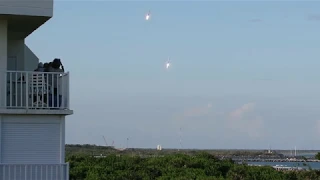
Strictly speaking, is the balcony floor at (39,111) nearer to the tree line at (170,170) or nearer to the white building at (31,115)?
the white building at (31,115)

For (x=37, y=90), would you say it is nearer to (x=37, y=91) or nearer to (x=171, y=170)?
(x=37, y=91)

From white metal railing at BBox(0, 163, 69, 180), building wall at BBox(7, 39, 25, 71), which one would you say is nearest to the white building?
white metal railing at BBox(0, 163, 69, 180)

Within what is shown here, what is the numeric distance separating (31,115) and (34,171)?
139 cm

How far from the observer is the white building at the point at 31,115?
18281 mm

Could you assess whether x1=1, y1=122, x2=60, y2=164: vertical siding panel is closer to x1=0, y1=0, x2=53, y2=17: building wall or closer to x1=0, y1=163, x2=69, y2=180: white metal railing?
x1=0, y1=163, x2=69, y2=180: white metal railing

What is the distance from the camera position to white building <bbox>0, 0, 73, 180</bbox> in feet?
60.0

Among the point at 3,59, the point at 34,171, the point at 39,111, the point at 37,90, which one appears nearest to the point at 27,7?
the point at 3,59

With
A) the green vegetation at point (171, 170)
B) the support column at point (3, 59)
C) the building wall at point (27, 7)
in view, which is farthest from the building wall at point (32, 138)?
the green vegetation at point (171, 170)

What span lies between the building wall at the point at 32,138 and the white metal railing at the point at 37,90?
1.06 feet

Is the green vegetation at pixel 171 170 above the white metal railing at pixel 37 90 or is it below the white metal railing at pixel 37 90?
below

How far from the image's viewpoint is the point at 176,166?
125 feet

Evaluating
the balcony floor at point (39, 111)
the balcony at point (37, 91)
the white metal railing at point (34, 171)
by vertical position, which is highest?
the balcony at point (37, 91)

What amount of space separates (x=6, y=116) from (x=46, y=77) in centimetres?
137

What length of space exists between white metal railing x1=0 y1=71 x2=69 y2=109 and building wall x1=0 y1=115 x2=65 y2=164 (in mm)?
322
